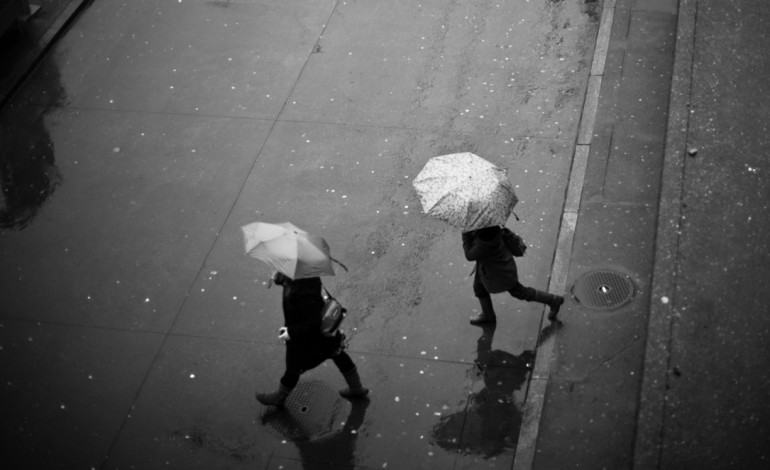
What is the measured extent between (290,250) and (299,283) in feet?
0.79

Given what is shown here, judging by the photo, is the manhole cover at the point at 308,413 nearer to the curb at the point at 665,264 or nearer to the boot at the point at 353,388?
the boot at the point at 353,388

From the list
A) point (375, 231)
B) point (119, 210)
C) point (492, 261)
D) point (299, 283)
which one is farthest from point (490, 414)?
point (119, 210)

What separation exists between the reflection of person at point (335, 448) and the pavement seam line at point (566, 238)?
1.15 meters

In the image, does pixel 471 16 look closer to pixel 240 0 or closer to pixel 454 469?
pixel 240 0

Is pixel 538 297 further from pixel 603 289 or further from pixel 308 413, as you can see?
pixel 308 413

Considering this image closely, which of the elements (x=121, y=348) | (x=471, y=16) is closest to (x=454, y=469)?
(x=121, y=348)

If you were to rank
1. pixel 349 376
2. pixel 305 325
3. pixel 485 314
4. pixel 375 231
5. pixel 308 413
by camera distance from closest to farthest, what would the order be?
pixel 305 325 < pixel 349 376 < pixel 308 413 < pixel 485 314 < pixel 375 231

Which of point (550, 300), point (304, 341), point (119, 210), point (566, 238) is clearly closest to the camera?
point (304, 341)

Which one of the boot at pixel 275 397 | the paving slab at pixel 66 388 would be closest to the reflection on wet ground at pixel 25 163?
the paving slab at pixel 66 388

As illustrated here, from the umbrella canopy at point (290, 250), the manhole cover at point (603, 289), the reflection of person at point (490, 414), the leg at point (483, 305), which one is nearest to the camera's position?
the umbrella canopy at point (290, 250)

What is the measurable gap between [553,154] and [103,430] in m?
4.67

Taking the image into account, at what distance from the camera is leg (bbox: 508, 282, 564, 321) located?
664 centimetres

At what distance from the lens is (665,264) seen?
23.4 ft

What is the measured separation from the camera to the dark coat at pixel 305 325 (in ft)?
18.7
